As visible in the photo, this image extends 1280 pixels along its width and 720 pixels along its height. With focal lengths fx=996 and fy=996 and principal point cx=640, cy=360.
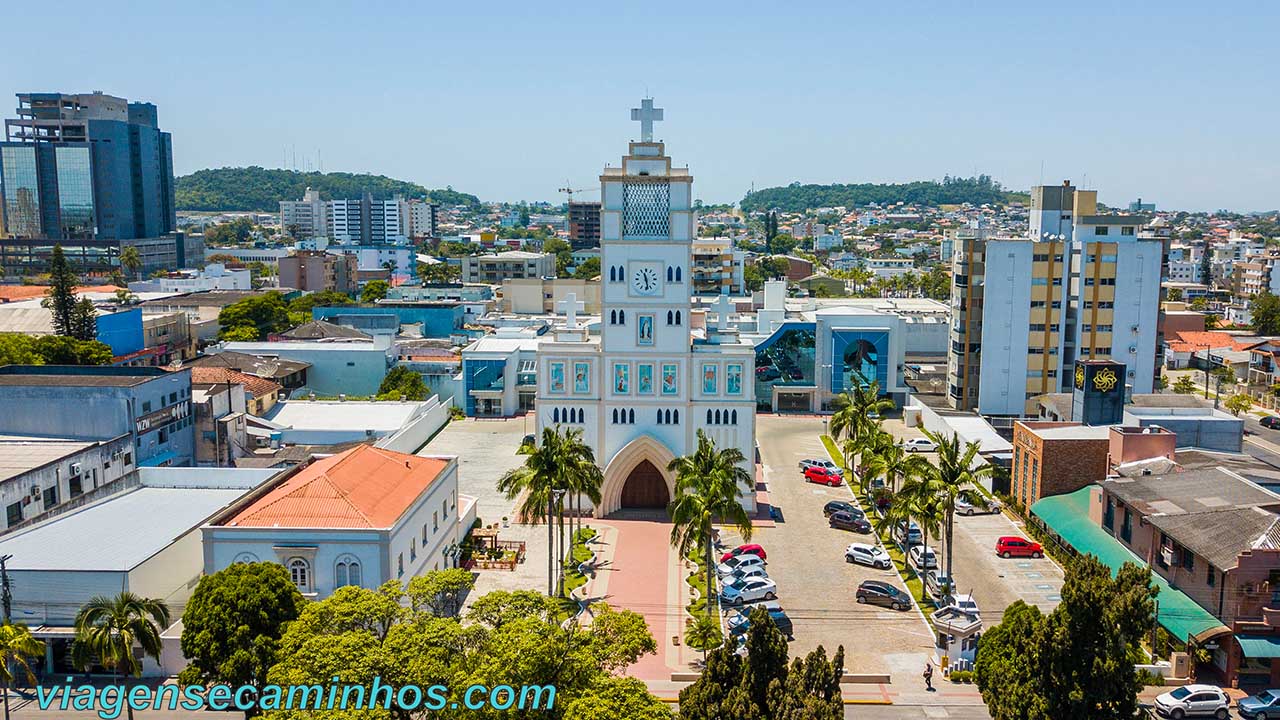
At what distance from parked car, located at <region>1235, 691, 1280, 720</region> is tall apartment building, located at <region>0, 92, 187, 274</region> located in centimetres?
17492

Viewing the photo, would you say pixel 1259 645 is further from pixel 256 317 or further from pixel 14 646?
pixel 256 317

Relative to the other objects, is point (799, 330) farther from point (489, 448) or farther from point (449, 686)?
point (449, 686)

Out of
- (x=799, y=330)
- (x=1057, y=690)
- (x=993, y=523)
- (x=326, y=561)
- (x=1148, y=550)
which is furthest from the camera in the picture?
(x=799, y=330)

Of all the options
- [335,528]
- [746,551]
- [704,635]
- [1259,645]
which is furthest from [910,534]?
[335,528]

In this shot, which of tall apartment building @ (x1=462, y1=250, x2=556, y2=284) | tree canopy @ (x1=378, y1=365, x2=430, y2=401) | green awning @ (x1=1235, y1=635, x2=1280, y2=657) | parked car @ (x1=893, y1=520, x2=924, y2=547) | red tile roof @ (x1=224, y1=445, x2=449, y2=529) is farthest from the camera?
tall apartment building @ (x1=462, y1=250, x2=556, y2=284)

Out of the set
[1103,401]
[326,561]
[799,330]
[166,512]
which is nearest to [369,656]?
[326,561]

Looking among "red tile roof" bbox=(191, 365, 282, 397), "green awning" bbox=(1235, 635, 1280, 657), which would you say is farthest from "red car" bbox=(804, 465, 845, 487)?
"red tile roof" bbox=(191, 365, 282, 397)

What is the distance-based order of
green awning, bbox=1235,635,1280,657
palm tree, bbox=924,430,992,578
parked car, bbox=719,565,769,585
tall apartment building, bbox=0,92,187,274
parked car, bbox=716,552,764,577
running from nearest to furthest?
green awning, bbox=1235,635,1280,657 → palm tree, bbox=924,430,992,578 → parked car, bbox=719,565,769,585 → parked car, bbox=716,552,764,577 → tall apartment building, bbox=0,92,187,274

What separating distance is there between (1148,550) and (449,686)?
3028 centimetres

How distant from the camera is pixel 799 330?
270ft

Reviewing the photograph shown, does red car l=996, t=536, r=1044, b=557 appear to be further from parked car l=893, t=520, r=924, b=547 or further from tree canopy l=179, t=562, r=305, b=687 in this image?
tree canopy l=179, t=562, r=305, b=687

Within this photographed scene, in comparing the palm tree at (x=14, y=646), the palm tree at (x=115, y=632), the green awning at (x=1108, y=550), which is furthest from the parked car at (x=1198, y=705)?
the palm tree at (x=14, y=646)

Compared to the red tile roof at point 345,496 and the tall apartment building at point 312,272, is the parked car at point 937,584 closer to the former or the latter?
the red tile roof at point 345,496

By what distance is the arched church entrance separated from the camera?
55375mm
